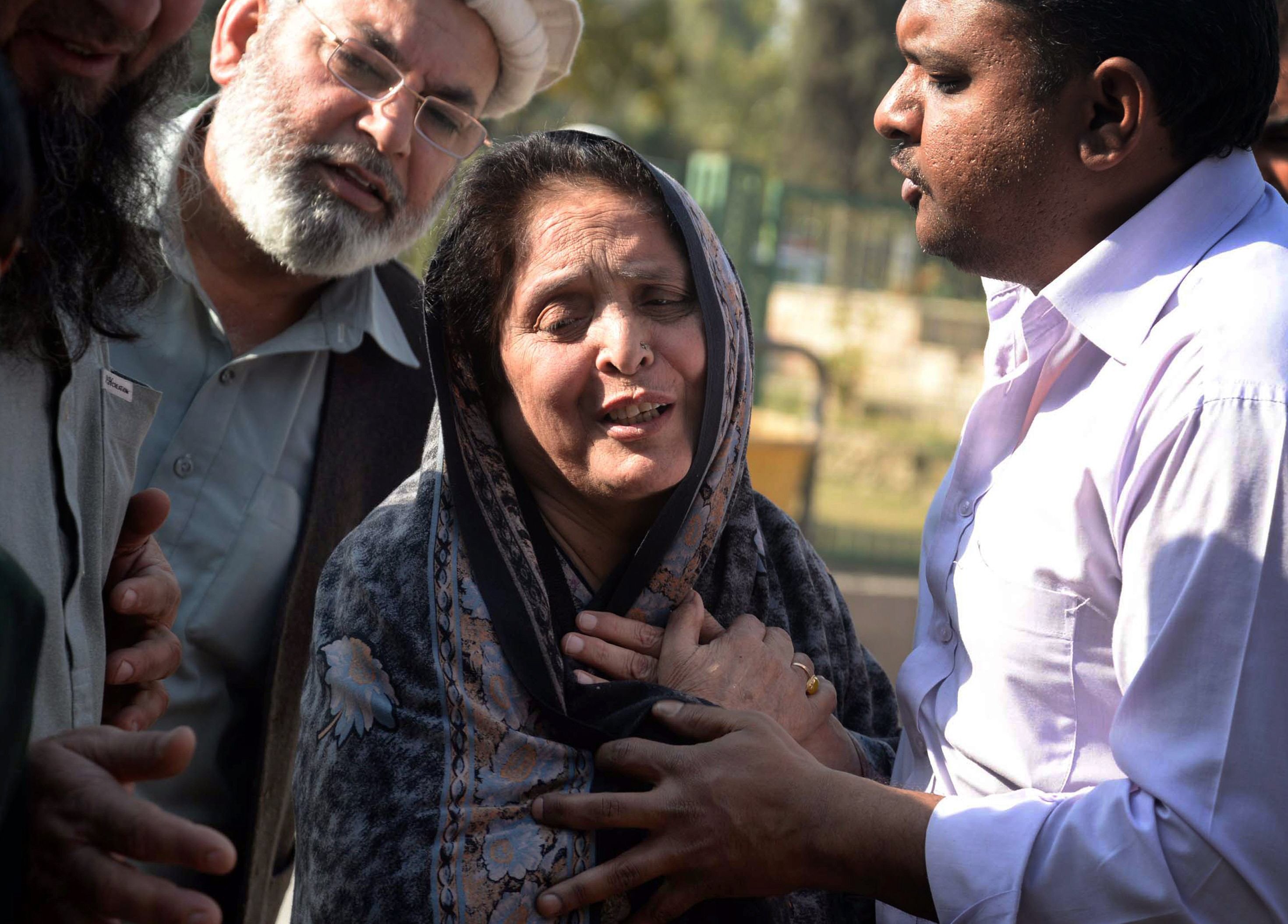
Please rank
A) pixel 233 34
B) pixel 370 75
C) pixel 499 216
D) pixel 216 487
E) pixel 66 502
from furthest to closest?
1. pixel 233 34
2. pixel 370 75
3. pixel 216 487
4. pixel 499 216
5. pixel 66 502

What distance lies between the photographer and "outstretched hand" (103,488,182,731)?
231cm

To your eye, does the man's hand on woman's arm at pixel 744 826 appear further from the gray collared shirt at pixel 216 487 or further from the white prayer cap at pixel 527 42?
the white prayer cap at pixel 527 42

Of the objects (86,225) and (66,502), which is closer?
(66,502)

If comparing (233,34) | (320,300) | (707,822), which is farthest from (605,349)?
(233,34)

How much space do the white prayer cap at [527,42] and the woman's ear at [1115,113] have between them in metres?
2.00

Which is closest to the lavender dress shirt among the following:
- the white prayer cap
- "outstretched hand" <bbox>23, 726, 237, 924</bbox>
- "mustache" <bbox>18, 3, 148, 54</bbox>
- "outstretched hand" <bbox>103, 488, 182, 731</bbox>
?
"outstretched hand" <bbox>23, 726, 237, 924</bbox>

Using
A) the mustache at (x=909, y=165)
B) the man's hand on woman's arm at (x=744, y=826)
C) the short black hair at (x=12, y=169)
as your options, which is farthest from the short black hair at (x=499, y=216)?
the short black hair at (x=12, y=169)

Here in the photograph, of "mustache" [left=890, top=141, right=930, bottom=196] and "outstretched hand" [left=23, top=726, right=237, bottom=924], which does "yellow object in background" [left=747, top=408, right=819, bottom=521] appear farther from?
"outstretched hand" [left=23, top=726, right=237, bottom=924]

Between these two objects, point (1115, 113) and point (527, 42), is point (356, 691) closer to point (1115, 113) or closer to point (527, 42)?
point (1115, 113)

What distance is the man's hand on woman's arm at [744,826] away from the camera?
200cm

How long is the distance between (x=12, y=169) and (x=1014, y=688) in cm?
170

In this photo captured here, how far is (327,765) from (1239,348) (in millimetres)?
1737

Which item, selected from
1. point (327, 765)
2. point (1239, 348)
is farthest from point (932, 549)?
point (327, 765)

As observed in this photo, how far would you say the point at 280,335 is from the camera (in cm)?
322
